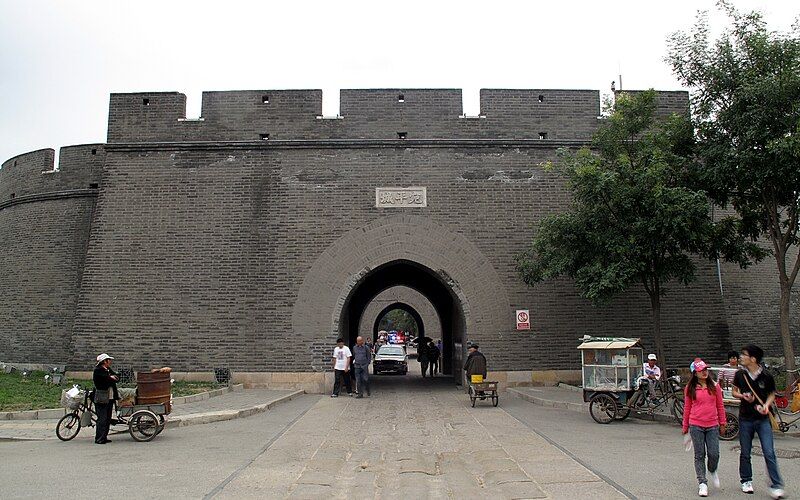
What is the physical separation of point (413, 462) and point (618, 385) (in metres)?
5.14

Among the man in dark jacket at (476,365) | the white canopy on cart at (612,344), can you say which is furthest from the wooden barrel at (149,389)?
the white canopy on cart at (612,344)

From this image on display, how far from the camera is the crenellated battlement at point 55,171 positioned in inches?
727

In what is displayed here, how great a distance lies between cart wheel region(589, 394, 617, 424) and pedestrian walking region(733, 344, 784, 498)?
4418 mm

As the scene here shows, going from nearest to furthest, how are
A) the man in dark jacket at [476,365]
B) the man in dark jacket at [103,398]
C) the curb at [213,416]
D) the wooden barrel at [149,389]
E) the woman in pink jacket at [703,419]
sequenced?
the woman in pink jacket at [703,419], the man in dark jacket at [103,398], the wooden barrel at [149,389], the curb at [213,416], the man in dark jacket at [476,365]

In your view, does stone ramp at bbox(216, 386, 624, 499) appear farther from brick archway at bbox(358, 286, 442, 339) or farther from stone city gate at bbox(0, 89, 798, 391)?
brick archway at bbox(358, 286, 442, 339)

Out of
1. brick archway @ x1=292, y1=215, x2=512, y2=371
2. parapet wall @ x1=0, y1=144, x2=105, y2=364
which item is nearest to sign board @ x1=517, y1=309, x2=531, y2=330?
brick archway @ x1=292, y1=215, x2=512, y2=371

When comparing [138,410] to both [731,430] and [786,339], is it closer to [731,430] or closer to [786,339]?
[731,430]

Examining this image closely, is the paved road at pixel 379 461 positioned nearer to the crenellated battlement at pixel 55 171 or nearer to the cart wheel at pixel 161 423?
the cart wheel at pixel 161 423

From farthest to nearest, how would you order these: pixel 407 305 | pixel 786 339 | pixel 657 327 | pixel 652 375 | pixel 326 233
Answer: pixel 407 305 < pixel 326 233 < pixel 657 327 < pixel 652 375 < pixel 786 339

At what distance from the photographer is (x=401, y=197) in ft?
52.2

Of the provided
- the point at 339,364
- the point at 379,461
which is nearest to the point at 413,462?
the point at 379,461

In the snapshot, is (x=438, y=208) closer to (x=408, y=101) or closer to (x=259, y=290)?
(x=408, y=101)

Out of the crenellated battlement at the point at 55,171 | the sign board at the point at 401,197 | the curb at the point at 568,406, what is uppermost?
the crenellated battlement at the point at 55,171

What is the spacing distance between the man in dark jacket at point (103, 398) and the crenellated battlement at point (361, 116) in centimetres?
841
